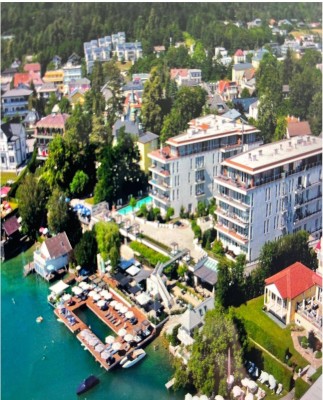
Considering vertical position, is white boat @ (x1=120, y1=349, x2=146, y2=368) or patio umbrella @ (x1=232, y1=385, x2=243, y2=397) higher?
patio umbrella @ (x1=232, y1=385, x2=243, y2=397)

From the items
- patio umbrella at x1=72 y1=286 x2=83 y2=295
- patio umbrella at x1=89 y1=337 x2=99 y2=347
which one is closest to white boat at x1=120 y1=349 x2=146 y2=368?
patio umbrella at x1=89 y1=337 x2=99 y2=347

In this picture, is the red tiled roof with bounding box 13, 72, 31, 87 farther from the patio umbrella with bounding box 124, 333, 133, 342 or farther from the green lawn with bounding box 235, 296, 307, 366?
the green lawn with bounding box 235, 296, 307, 366

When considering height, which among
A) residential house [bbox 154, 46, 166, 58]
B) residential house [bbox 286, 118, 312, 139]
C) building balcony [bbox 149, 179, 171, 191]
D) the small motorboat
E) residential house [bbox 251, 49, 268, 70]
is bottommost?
the small motorboat

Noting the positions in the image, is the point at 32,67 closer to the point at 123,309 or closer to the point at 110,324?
the point at 123,309

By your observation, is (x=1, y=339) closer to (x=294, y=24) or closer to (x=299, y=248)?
(x=299, y=248)

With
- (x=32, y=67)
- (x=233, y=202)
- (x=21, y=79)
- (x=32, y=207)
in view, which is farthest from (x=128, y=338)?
(x=32, y=67)

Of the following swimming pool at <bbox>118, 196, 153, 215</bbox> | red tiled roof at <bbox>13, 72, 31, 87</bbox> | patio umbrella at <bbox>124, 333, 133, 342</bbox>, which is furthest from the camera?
red tiled roof at <bbox>13, 72, 31, 87</bbox>
